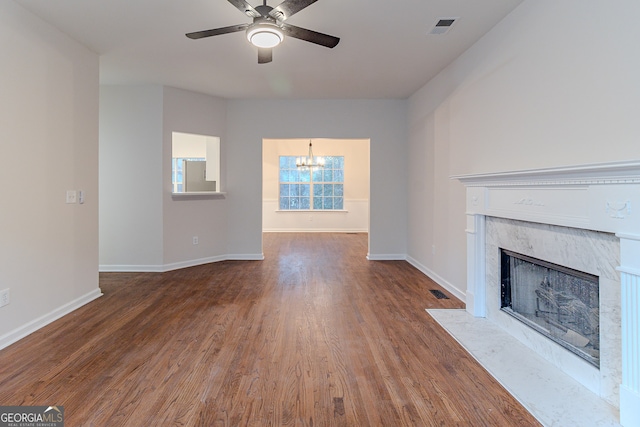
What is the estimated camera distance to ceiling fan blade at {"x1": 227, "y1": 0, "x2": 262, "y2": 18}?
6.90ft

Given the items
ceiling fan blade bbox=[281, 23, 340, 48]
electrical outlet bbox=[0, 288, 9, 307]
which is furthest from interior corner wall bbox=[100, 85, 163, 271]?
ceiling fan blade bbox=[281, 23, 340, 48]

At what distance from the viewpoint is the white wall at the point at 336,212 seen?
9.84 metres

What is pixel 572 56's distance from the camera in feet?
6.81

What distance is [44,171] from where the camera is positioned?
2.79 m

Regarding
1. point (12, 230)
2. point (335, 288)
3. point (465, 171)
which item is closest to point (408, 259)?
point (335, 288)

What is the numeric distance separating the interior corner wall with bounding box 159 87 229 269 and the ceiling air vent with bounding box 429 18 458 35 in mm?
3602

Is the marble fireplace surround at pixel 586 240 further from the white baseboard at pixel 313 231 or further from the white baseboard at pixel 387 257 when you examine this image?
the white baseboard at pixel 313 231

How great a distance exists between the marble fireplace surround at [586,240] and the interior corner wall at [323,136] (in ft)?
8.90

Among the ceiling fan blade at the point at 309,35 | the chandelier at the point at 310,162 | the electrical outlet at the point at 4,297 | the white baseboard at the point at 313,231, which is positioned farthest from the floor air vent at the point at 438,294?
the chandelier at the point at 310,162

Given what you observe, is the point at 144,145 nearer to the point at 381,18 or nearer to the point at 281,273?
the point at 281,273

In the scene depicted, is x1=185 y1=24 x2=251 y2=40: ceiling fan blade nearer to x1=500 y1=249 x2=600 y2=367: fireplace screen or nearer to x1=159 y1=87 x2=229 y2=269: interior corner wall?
x1=159 y1=87 x2=229 y2=269: interior corner wall

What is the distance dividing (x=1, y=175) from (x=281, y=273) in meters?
3.14

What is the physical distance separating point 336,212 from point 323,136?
4523mm

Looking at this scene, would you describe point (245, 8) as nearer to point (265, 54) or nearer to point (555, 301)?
point (265, 54)
